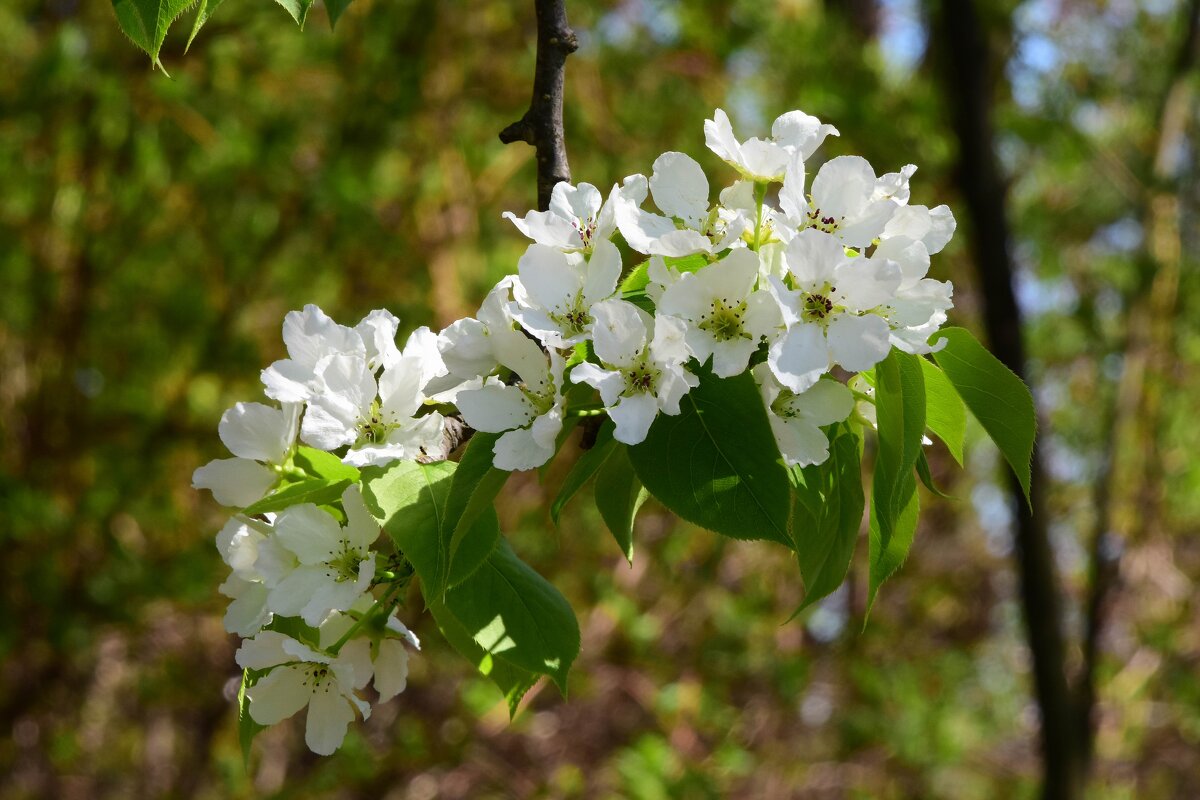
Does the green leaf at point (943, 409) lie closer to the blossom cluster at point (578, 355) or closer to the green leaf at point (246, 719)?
the blossom cluster at point (578, 355)

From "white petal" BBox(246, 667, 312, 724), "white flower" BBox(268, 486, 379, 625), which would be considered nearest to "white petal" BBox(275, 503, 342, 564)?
"white flower" BBox(268, 486, 379, 625)

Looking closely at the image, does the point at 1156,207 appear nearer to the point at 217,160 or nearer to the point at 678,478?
the point at 217,160

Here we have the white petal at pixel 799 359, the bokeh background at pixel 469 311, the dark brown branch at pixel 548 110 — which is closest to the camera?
the white petal at pixel 799 359

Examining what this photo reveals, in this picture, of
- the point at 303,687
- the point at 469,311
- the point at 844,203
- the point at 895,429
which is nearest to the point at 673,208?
the point at 844,203

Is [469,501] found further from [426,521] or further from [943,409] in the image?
[943,409]

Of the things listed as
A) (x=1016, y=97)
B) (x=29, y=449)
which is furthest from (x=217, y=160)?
(x=1016, y=97)

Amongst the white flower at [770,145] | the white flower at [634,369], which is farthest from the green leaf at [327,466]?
the white flower at [770,145]

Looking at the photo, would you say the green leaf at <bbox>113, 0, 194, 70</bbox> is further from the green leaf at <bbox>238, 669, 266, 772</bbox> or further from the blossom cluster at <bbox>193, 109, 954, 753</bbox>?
the green leaf at <bbox>238, 669, 266, 772</bbox>
